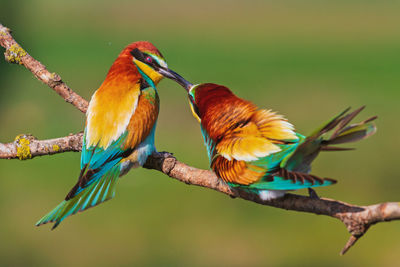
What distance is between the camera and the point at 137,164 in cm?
242

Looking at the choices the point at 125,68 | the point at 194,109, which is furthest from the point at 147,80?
the point at 194,109

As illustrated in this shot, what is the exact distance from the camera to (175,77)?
2467 mm

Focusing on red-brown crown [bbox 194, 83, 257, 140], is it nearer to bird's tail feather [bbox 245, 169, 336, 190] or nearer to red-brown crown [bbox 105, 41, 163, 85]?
bird's tail feather [bbox 245, 169, 336, 190]

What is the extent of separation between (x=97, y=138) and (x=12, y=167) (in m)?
9.51

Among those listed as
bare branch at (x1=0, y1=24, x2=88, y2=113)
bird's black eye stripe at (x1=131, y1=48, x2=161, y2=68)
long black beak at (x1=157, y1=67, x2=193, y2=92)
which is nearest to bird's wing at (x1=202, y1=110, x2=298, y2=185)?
long black beak at (x1=157, y1=67, x2=193, y2=92)

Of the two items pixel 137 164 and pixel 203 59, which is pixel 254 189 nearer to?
pixel 137 164

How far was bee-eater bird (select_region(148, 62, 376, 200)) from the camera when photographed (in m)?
1.79

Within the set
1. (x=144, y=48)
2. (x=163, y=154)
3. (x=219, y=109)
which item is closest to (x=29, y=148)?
(x=163, y=154)

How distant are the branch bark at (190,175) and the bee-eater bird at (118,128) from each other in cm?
8

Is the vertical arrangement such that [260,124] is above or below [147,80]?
below

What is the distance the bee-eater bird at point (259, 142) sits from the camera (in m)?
1.79

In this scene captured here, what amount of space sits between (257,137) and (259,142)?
1.1 inches

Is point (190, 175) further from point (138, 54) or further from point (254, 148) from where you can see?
point (138, 54)

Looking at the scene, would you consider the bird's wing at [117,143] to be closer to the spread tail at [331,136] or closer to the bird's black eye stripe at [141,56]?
the bird's black eye stripe at [141,56]
